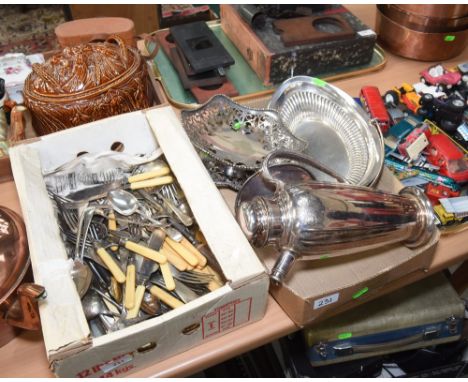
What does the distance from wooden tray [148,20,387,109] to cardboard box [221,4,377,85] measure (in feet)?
0.05

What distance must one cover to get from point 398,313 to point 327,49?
0.59 meters

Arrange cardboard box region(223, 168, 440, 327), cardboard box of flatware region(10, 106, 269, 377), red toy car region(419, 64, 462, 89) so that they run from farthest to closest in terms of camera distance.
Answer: red toy car region(419, 64, 462, 89) < cardboard box region(223, 168, 440, 327) < cardboard box of flatware region(10, 106, 269, 377)

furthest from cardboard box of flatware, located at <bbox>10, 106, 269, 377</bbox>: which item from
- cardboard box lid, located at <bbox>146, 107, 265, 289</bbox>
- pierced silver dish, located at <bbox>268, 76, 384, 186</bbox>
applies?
pierced silver dish, located at <bbox>268, 76, 384, 186</bbox>

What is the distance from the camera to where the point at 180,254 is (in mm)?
675

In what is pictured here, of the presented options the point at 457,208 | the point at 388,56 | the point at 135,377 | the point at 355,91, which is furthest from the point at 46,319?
the point at 388,56

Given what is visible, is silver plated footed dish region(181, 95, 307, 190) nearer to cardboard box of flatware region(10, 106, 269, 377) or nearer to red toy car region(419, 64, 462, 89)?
cardboard box of flatware region(10, 106, 269, 377)

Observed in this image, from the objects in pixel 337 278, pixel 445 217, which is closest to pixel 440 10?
pixel 445 217

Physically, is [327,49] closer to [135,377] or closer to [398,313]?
[398,313]

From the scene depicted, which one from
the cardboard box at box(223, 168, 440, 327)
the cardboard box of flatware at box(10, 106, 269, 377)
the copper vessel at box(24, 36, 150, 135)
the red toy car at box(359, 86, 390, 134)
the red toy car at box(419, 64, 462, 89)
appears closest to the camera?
the cardboard box of flatware at box(10, 106, 269, 377)

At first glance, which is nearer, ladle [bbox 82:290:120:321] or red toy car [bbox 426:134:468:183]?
ladle [bbox 82:290:120:321]

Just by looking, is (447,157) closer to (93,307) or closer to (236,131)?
(236,131)

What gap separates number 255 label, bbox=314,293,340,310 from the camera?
24.8 inches

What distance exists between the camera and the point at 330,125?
34.6 inches

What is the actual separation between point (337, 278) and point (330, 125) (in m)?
0.34
